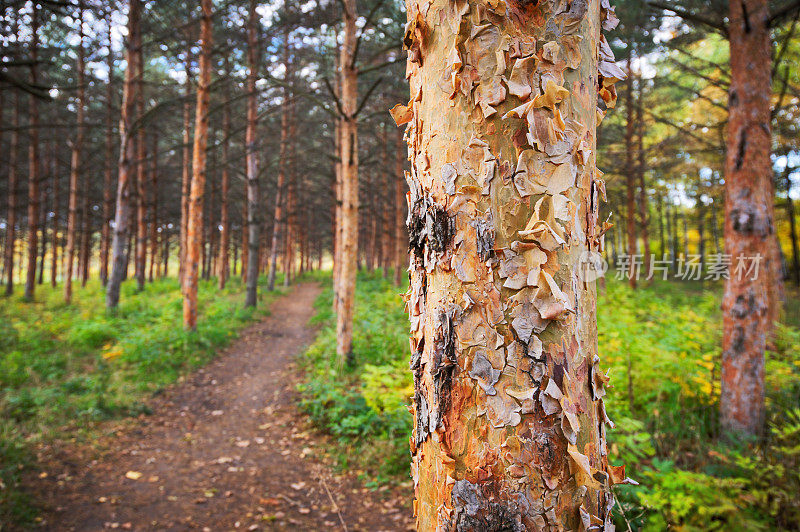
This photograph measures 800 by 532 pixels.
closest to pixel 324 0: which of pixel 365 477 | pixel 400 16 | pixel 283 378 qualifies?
pixel 400 16

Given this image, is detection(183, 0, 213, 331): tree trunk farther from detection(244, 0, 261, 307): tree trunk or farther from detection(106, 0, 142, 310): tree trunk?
detection(244, 0, 261, 307): tree trunk

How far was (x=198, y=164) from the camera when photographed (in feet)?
29.5

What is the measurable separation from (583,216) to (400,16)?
8098 mm

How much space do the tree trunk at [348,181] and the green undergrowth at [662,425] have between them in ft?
2.04

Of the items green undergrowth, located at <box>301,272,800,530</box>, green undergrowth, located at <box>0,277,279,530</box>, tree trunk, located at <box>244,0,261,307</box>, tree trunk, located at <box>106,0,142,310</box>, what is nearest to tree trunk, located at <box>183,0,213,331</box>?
green undergrowth, located at <box>0,277,279,530</box>

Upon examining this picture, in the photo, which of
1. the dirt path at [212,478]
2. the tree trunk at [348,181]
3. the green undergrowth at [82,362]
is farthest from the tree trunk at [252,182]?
the dirt path at [212,478]

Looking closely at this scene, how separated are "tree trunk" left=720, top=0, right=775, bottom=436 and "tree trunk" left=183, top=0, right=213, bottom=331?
30.1 feet

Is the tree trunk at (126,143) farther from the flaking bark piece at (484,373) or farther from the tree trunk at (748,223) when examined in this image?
the tree trunk at (748,223)

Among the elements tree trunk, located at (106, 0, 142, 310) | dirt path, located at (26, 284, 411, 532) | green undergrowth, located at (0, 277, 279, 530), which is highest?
tree trunk, located at (106, 0, 142, 310)

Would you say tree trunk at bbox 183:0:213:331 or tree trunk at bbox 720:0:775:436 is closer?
tree trunk at bbox 720:0:775:436

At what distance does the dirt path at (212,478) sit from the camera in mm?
3547

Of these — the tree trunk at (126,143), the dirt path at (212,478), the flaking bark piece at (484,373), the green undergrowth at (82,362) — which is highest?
the tree trunk at (126,143)

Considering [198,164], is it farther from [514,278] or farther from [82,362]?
[514,278]

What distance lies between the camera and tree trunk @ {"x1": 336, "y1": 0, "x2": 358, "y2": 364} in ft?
22.2
